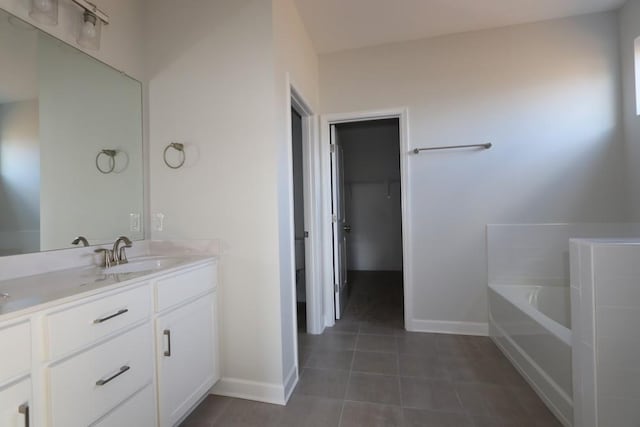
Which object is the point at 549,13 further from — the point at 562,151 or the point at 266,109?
the point at 266,109

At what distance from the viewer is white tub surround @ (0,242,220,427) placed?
81cm

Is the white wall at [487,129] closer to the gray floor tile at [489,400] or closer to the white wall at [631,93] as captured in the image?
the white wall at [631,93]

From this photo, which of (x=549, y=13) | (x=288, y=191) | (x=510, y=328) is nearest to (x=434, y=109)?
(x=549, y=13)

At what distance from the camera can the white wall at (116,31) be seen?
1.44 meters

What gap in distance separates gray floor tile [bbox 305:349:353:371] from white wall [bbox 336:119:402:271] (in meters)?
3.14

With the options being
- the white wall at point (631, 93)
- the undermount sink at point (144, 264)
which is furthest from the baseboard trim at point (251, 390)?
the white wall at point (631, 93)

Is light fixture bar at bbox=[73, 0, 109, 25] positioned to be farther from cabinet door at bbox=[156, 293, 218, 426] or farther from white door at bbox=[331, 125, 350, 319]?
white door at bbox=[331, 125, 350, 319]

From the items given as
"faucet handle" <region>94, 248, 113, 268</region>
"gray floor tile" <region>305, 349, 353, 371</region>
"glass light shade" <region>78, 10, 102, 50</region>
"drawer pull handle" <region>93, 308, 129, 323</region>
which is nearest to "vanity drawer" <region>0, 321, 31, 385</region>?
"drawer pull handle" <region>93, 308, 129, 323</region>

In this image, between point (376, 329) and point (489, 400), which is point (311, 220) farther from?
point (489, 400)


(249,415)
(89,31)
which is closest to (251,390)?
(249,415)

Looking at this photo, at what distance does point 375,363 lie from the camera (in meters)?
2.04

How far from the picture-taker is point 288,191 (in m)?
1.82

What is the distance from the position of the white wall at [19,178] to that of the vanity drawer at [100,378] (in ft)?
2.22

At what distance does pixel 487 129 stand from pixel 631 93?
99 cm
